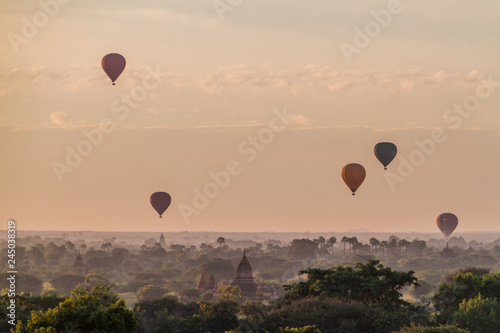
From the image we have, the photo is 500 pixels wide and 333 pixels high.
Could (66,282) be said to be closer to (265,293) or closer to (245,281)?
(265,293)

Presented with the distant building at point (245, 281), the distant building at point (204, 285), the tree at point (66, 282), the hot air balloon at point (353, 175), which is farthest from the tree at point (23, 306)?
the tree at point (66, 282)

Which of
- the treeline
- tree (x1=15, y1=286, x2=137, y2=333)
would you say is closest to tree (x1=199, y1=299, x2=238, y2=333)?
the treeline

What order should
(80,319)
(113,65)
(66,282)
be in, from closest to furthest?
(80,319)
(113,65)
(66,282)

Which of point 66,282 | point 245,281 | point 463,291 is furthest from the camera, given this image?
point 66,282

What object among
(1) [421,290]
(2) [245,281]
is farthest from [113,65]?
(1) [421,290]

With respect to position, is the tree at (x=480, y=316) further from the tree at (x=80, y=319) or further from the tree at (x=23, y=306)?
the tree at (x=80, y=319)

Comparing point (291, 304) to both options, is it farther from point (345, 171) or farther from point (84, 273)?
point (84, 273)

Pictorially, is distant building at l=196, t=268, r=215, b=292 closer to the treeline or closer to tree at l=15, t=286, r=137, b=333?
the treeline
